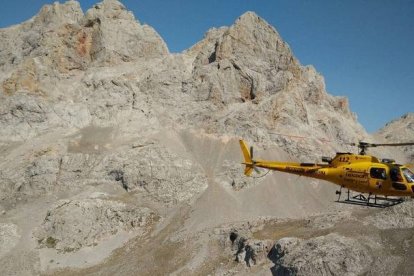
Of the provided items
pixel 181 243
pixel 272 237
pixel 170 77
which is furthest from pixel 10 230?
pixel 170 77

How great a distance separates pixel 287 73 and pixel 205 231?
139ft

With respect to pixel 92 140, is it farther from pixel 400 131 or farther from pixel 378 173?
pixel 400 131

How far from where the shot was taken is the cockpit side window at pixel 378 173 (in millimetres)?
28281

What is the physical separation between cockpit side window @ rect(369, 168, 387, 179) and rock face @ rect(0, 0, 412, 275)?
14550 millimetres

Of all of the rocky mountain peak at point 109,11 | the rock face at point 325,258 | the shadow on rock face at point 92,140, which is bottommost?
the rock face at point 325,258

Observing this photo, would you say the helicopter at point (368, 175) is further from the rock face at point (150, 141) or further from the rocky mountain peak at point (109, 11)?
the rocky mountain peak at point (109, 11)

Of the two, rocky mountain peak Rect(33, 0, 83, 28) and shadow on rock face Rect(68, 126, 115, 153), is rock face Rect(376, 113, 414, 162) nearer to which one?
shadow on rock face Rect(68, 126, 115, 153)

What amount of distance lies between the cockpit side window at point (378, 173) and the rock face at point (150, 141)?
1455 centimetres

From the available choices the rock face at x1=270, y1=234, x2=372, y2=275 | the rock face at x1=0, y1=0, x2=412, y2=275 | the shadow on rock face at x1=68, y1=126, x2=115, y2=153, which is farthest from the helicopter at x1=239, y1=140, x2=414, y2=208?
the shadow on rock face at x1=68, y1=126, x2=115, y2=153

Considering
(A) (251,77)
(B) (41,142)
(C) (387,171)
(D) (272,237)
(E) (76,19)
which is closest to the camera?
(C) (387,171)

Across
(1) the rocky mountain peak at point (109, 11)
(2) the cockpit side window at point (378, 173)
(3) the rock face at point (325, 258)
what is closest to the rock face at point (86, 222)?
(3) the rock face at point (325, 258)

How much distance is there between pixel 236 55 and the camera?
86.2m

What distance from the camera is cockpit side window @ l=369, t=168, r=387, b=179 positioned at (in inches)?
1113

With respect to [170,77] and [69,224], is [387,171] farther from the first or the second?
[170,77]
